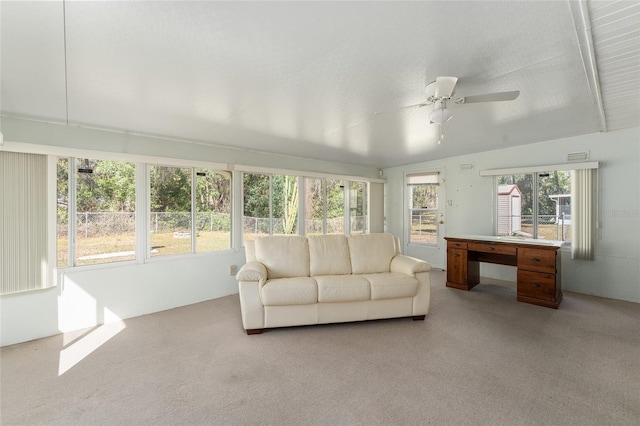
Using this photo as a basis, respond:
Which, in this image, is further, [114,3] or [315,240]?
[315,240]

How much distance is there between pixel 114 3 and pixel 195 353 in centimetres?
248

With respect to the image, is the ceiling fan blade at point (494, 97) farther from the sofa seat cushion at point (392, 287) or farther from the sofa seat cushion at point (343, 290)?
the sofa seat cushion at point (343, 290)

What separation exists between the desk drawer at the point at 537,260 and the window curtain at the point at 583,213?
877 millimetres

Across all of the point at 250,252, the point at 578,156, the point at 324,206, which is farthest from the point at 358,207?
the point at 578,156

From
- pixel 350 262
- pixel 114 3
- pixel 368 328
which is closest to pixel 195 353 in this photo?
pixel 368 328

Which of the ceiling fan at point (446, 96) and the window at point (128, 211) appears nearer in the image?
the ceiling fan at point (446, 96)

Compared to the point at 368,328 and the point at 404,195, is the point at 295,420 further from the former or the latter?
the point at 404,195

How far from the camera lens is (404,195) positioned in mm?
6293

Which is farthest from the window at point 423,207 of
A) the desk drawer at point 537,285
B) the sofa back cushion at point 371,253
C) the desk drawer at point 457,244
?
the sofa back cushion at point 371,253

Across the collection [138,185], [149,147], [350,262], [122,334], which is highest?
[149,147]

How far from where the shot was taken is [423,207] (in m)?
6.04

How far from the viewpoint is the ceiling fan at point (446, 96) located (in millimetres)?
2096

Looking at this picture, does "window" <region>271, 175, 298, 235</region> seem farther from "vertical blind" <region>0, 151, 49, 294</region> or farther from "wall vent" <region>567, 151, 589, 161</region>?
"wall vent" <region>567, 151, 589, 161</region>

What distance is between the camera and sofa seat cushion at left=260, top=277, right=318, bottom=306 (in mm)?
2805
